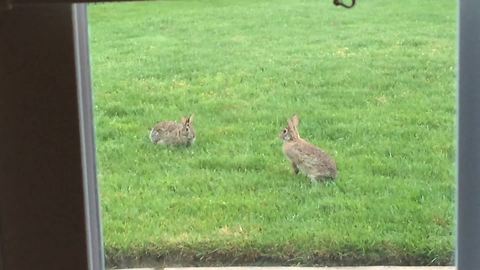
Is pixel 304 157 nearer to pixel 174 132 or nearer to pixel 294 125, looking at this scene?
pixel 294 125

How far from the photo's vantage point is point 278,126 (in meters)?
0.89

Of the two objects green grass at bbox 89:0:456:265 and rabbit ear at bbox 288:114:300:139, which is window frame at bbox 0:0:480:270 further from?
rabbit ear at bbox 288:114:300:139

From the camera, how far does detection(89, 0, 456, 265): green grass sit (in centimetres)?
87

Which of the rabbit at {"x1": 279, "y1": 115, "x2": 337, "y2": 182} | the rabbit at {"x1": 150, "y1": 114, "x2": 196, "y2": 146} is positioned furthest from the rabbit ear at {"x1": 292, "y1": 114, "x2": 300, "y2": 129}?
the rabbit at {"x1": 150, "y1": 114, "x2": 196, "y2": 146}

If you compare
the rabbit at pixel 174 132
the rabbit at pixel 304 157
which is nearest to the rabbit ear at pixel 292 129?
the rabbit at pixel 304 157

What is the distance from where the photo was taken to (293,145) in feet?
2.89

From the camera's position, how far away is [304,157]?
879 mm

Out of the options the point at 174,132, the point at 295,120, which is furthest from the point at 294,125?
the point at 174,132

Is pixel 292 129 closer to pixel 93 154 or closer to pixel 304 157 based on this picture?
pixel 304 157

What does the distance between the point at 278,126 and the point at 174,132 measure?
0.11 metres

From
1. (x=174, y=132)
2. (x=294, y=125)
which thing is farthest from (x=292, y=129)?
(x=174, y=132)

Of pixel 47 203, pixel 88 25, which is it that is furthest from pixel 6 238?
pixel 88 25

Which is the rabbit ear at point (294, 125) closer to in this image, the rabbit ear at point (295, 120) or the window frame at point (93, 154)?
the rabbit ear at point (295, 120)

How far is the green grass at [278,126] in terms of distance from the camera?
0.87m
